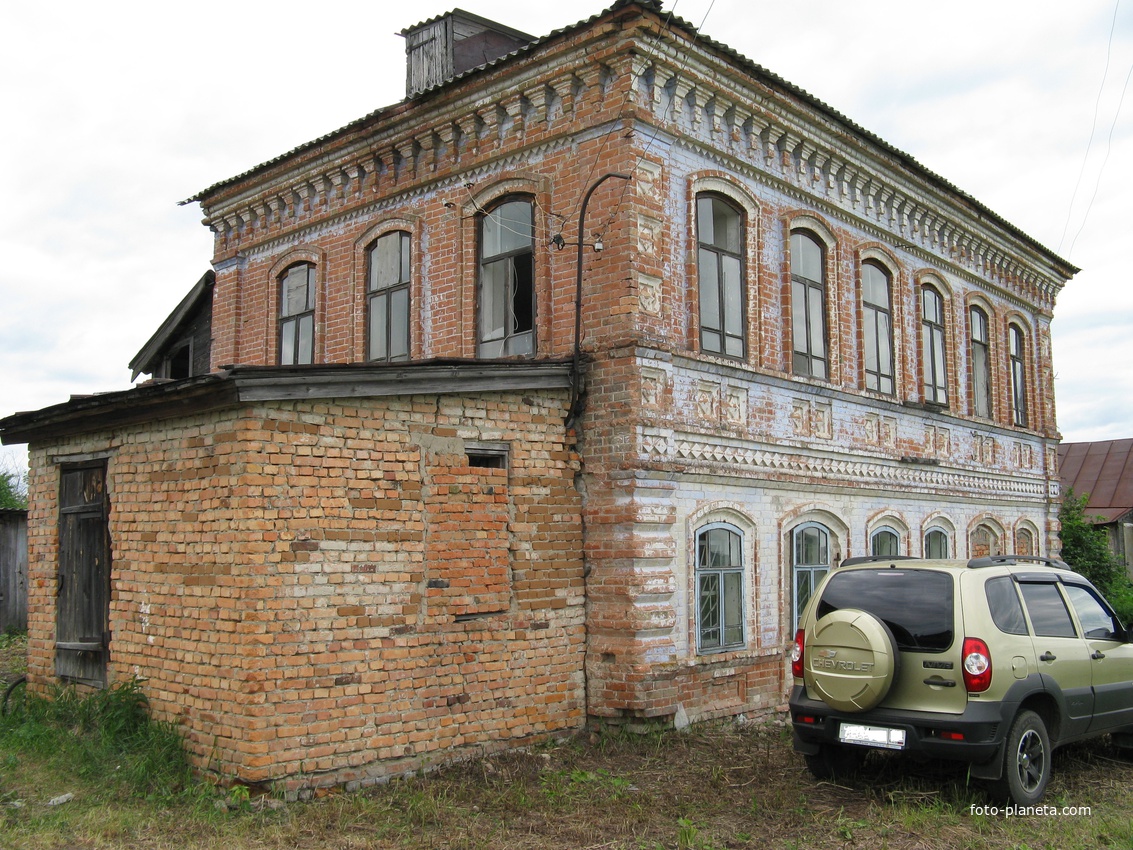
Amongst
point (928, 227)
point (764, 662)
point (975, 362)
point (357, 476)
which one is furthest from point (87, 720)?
point (975, 362)

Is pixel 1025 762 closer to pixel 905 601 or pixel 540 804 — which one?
pixel 905 601

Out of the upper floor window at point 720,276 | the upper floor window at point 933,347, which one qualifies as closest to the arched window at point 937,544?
the upper floor window at point 933,347

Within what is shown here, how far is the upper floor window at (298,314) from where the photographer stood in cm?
1438

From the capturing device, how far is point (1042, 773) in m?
7.57

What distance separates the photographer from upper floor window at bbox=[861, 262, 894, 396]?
14.0m

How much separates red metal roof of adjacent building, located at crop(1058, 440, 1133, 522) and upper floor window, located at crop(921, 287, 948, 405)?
10833 mm

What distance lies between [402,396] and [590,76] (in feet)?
13.6

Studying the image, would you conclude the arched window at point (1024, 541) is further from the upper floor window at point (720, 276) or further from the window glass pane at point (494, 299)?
the window glass pane at point (494, 299)

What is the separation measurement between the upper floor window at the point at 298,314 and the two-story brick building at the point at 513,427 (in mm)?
57

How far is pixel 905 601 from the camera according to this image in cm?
764

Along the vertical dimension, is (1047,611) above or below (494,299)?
below

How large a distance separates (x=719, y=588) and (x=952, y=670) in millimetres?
3818

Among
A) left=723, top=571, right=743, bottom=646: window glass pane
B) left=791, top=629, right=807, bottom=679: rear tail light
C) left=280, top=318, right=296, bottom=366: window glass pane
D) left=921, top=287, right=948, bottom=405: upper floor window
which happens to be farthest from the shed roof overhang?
left=921, top=287, right=948, bottom=405: upper floor window

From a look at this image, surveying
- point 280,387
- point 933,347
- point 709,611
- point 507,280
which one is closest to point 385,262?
point 507,280
